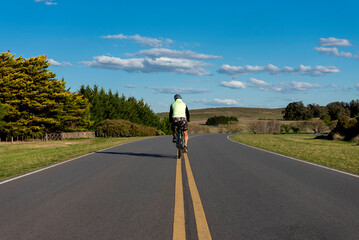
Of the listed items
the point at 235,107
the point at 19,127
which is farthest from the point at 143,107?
the point at 235,107

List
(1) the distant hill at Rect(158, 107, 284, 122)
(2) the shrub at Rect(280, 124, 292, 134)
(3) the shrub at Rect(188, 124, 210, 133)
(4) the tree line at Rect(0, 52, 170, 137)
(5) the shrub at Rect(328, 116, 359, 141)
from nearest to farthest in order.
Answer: (5) the shrub at Rect(328, 116, 359, 141) < (4) the tree line at Rect(0, 52, 170, 137) < (2) the shrub at Rect(280, 124, 292, 134) < (3) the shrub at Rect(188, 124, 210, 133) < (1) the distant hill at Rect(158, 107, 284, 122)

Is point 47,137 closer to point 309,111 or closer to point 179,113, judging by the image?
point 179,113

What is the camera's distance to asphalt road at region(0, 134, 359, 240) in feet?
14.3

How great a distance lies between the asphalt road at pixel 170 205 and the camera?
437 cm

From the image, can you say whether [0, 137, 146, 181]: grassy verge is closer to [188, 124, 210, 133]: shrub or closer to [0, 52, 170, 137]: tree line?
[0, 52, 170, 137]: tree line

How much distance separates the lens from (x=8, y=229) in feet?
14.6

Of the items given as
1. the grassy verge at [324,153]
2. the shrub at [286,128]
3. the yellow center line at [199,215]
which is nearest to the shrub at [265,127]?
the shrub at [286,128]

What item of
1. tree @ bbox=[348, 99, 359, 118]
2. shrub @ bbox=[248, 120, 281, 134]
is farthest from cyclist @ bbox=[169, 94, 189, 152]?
tree @ bbox=[348, 99, 359, 118]

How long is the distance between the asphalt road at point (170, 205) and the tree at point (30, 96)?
32036 millimetres

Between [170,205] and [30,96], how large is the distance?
37839mm

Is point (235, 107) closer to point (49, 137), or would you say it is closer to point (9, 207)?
point (49, 137)

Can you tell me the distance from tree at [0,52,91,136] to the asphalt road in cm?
3204

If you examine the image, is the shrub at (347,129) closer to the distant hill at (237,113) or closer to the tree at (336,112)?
the tree at (336,112)

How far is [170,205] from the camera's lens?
5.71 meters
